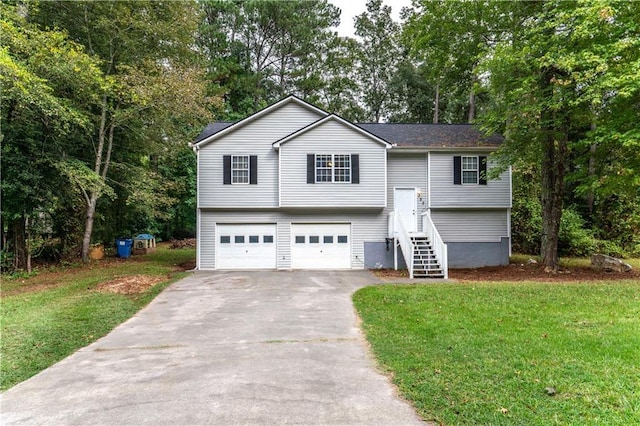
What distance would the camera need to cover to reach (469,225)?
15.7 m

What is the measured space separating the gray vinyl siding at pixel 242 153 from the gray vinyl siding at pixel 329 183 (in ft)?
2.42

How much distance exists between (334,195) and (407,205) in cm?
341

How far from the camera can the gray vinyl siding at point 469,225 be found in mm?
Answer: 15664

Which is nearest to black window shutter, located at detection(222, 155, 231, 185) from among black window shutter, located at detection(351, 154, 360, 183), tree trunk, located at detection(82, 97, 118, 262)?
black window shutter, located at detection(351, 154, 360, 183)

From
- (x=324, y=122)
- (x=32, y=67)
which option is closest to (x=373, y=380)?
(x=324, y=122)

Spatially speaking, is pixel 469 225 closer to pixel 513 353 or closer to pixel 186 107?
pixel 513 353

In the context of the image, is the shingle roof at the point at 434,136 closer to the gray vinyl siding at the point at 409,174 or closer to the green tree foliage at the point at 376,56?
the gray vinyl siding at the point at 409,174

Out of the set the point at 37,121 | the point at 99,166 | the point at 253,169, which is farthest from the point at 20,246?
the point at 253,169

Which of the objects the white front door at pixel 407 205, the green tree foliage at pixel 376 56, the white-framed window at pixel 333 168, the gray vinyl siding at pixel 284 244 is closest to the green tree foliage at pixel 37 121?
the gray vinyl siding at pixel 284 244

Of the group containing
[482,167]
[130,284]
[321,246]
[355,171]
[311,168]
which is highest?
[482,167]

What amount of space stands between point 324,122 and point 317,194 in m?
2.94

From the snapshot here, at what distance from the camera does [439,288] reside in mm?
9992

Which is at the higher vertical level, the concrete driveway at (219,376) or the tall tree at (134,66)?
the tall tree at (134,66)

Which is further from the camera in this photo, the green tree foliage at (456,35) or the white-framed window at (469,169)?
the white-framed window at (469,169)
